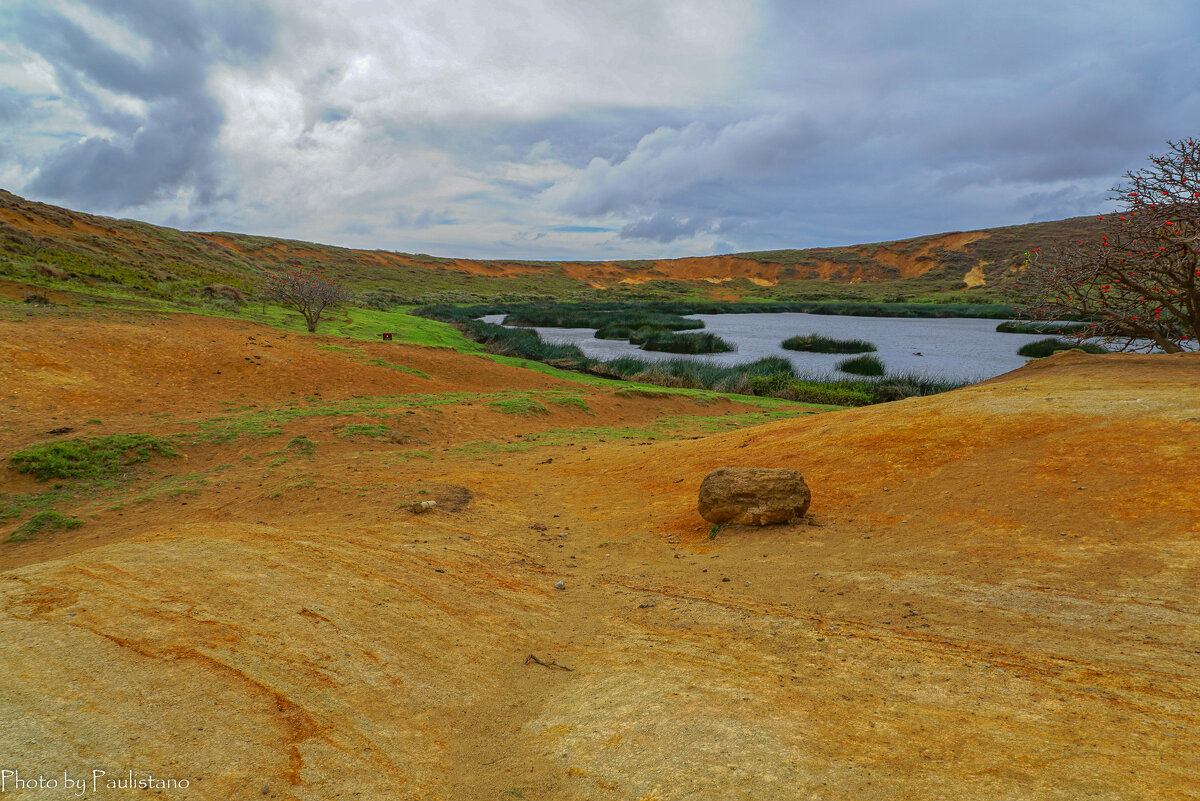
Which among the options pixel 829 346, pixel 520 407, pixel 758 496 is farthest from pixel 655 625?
pixel 829 346

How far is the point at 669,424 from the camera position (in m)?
15.8

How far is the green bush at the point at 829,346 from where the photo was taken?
3253cm

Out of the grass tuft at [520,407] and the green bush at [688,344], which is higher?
the green bush at [688,344]

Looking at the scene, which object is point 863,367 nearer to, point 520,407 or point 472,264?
A: point 520,407

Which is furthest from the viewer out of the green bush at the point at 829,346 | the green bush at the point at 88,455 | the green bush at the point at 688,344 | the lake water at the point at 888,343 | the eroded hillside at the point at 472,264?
the green bush at the point at 829,346

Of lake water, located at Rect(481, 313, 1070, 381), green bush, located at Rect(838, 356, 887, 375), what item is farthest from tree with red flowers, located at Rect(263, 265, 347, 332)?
green bush, located at Rect(838, 356, 887, 375)

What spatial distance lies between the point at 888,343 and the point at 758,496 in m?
33.7

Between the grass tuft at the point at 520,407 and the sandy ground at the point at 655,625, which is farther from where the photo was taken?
the grass tuft at the point at 520,407

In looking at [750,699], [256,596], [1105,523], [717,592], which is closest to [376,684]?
[256,596]

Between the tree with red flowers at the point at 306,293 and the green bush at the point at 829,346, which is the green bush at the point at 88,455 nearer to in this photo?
the tree with red flowers at the point at 306,293

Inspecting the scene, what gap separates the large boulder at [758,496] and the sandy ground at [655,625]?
0.21 metres

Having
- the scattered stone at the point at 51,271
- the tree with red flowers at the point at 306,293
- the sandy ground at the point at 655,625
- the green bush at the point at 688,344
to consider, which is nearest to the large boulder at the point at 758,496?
the sandy ground at the point at 655,625

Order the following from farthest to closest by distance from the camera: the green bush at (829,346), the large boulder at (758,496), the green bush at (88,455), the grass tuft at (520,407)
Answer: the green bush at (829,346) < the grass tuft at (520,407) < the green bush at (88,455) < the large boulder at (758,496)

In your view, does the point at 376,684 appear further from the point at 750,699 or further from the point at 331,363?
the point at 331,363
